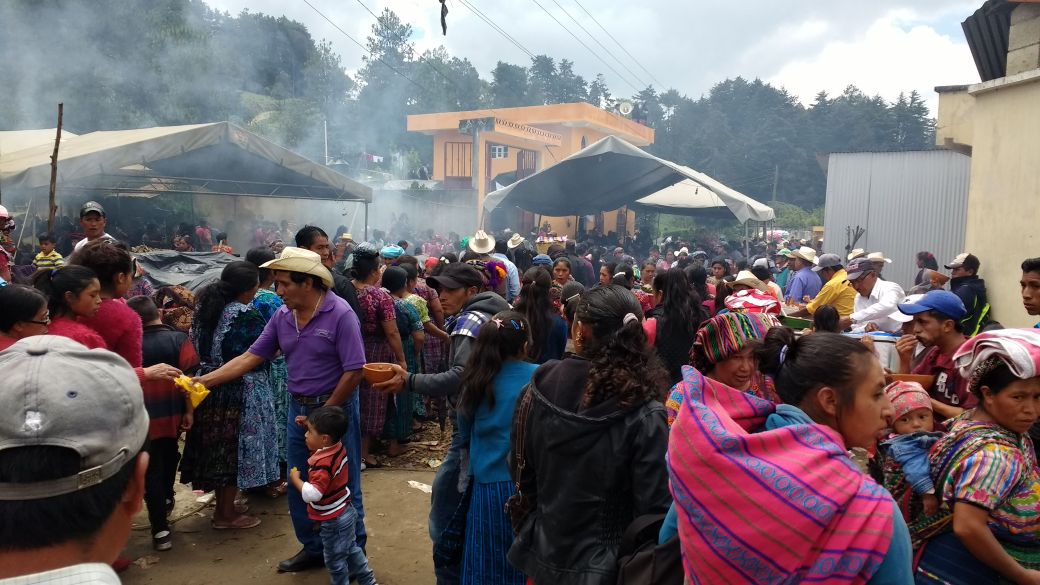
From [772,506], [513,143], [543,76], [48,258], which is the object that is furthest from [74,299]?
[543,76]

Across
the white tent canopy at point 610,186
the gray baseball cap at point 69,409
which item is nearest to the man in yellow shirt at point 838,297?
the gray baseball cap at point 69,409

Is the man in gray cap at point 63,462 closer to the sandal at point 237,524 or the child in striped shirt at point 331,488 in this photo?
the child in striped shirt at point 331,488

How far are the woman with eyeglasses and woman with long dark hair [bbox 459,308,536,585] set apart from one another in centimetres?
220

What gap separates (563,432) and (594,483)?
0.19 m

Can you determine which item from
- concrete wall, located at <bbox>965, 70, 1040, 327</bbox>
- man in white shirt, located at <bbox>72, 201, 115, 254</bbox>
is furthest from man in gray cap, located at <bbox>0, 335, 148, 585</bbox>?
concrete wall, located at <bbox>965, 70, 1040, 327</bbox>

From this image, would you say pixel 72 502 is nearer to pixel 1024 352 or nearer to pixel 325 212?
pixel 1024 352

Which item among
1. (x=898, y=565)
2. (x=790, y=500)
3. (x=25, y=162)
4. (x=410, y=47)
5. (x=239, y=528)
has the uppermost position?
(x=410, y=47)

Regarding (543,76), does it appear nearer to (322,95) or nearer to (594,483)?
(322,95)

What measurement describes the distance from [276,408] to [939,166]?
13.2 meters

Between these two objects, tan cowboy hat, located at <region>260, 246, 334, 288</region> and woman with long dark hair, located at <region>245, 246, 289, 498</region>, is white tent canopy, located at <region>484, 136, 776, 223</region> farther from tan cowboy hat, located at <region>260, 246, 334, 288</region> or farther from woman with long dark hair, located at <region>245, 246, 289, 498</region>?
tan cowboy hat, located at <region>260, 246, 334, 288</region>

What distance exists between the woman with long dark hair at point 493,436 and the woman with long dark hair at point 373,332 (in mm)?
2509

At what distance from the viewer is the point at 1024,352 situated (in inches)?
78.0

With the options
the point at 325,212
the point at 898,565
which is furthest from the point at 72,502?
the point at 325,212

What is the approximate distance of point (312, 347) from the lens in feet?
12.0
